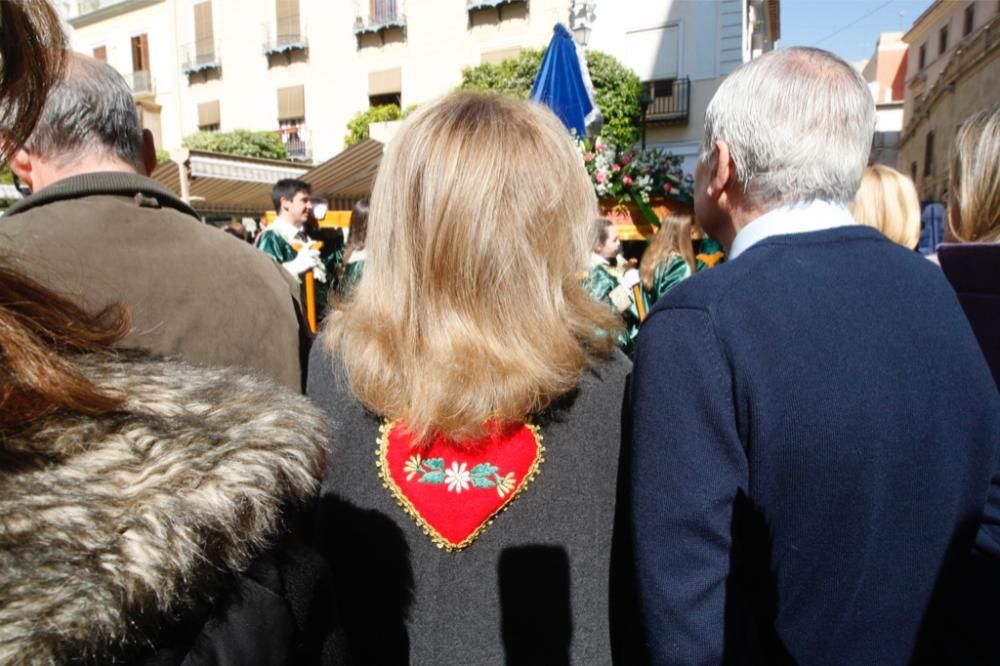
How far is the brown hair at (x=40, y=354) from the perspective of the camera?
0.67 m

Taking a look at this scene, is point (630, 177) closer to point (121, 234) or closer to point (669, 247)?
point (669, 247)

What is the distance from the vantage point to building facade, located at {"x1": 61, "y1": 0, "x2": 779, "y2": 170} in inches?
659

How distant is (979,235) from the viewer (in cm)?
175

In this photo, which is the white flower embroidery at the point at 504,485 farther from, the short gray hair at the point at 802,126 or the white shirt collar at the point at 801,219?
the short gray hair at the point at 802,126

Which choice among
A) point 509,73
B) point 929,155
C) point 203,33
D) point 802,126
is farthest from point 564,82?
point 929,155

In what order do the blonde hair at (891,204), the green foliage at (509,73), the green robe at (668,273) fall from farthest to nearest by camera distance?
the green foliage at (509,73) < the green robe at (668,273) < the blonde hair at (891,204)

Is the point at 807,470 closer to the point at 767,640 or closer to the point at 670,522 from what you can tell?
the point at 670,522

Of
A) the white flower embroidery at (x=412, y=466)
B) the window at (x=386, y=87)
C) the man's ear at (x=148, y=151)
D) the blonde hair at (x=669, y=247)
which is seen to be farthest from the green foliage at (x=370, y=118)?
the white flower embroidery at (x=412, y=466)

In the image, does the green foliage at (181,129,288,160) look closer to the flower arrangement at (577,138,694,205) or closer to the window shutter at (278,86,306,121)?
the window shutter at (278,86,306,121)

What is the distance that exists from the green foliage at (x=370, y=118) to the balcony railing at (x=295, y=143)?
2.37m

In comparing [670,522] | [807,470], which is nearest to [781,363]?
[807,470]

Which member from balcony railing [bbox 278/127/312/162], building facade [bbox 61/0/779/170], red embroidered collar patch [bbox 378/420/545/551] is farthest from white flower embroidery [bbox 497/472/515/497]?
balcony railing [bbox 278/127/312/162]

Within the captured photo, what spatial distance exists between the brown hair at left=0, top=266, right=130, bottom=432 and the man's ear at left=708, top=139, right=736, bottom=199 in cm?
119

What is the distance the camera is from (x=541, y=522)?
1.32 metres
